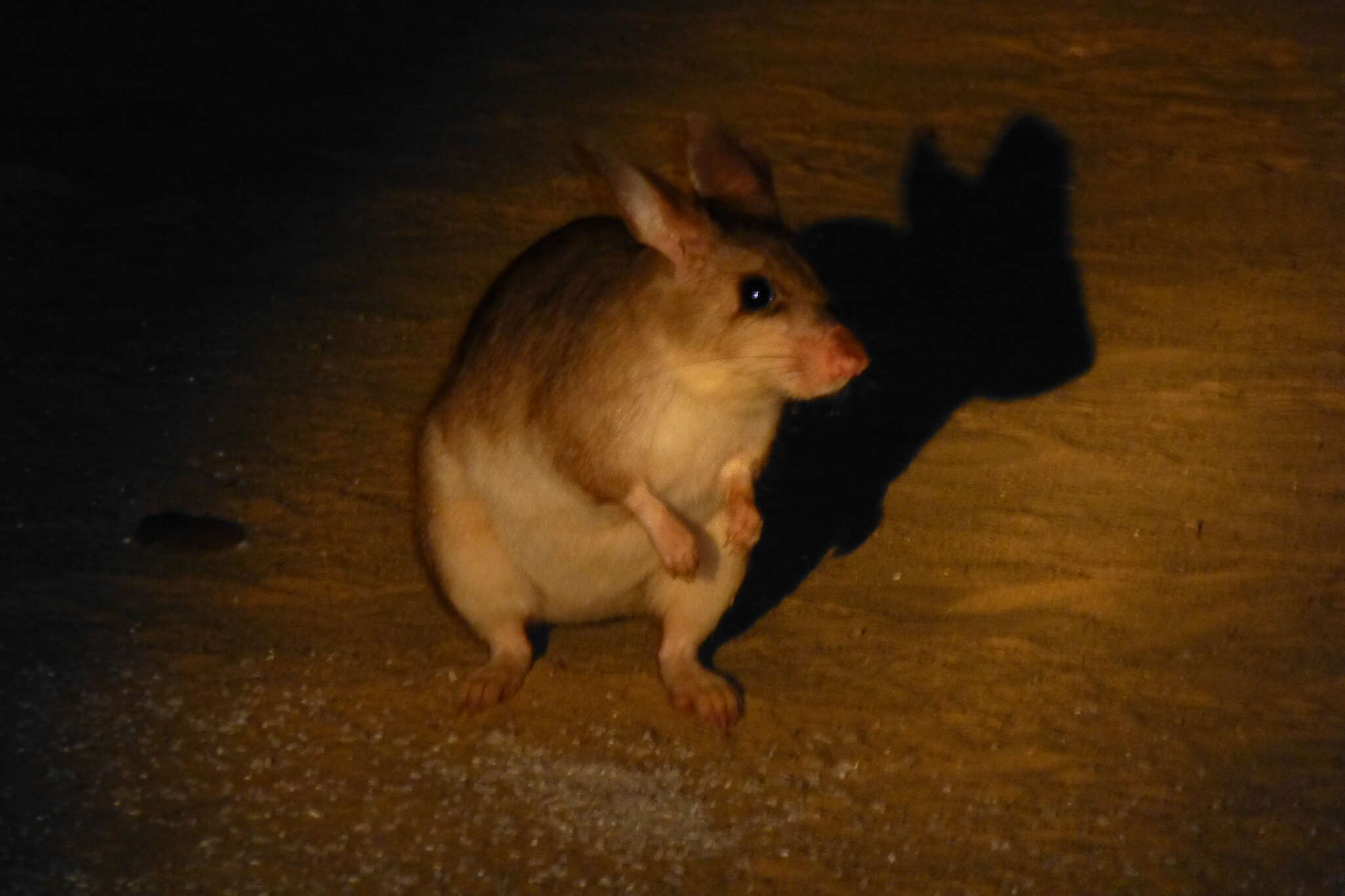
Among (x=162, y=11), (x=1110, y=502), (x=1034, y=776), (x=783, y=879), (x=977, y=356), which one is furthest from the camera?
(x=162, y=11)

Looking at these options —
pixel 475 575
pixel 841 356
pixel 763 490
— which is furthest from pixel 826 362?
pixel 763 490

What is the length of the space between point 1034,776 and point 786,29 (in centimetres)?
522

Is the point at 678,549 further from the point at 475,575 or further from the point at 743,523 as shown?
the point at 475,575

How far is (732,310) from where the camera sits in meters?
3.29

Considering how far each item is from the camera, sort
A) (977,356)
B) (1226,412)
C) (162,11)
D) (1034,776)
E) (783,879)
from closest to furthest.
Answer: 1. (783,879)
2. (1034,776)
3. (1226,412)
4. (977,356)
5. (162,11)

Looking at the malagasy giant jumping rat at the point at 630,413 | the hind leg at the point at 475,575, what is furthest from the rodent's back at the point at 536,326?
the hind leg at the point at 475,575

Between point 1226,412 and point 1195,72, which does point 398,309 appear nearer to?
point 1226,412

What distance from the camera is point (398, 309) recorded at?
5.45m

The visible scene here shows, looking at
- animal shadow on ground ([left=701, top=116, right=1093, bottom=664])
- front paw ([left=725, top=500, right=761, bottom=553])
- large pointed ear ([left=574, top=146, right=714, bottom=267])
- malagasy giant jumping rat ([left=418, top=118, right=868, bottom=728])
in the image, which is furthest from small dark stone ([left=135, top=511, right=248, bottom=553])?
large pointed ear ([left=574, top=146, right=714, bottom=267])

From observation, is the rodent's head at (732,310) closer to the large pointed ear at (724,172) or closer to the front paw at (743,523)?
the large pointed ear at (724,172)

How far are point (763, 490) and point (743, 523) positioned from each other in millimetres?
1085

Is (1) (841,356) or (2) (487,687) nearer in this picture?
(1) (841,356)

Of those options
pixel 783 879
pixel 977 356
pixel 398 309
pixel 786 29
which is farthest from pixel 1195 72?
pixel 783 879

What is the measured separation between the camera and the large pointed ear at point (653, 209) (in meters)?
3.17
